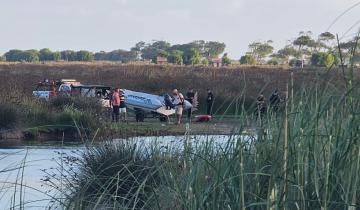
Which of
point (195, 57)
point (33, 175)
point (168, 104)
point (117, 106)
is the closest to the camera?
point (33, 175)

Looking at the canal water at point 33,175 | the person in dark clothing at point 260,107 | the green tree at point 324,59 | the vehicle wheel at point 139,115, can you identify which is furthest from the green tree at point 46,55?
the green tree at point 324,59

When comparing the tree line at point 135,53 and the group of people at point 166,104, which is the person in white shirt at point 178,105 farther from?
the tree line at point 135,53

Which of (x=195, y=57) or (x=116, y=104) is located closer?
(x=116, y=104)

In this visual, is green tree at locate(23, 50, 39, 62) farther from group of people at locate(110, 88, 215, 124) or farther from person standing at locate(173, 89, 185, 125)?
person standing at locate(173, 89, 185, 125)

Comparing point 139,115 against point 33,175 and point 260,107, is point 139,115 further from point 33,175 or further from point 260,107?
point 260,107

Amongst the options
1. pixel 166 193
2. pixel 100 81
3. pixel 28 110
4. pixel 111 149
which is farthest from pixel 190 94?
pixel 166 193

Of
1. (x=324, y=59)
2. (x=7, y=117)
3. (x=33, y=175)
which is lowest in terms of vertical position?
(x=7, y=117)

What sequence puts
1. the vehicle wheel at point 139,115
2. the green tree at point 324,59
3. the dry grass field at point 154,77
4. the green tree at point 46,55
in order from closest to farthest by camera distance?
the green tree at point 324,59, the vehicle wheel at point 139,115, the dry grass field at point 154,77, the green tree at point 46,55

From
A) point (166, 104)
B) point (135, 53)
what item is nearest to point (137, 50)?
point (135, 53)

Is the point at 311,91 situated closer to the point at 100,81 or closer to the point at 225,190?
the point at 225,190

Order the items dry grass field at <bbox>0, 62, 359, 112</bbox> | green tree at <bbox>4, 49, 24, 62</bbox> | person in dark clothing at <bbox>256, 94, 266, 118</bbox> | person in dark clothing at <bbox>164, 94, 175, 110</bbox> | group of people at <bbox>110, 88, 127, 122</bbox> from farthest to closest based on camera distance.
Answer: green tree at <bbox>4, 49, 24, 62</bbox>
dry grass field at <bbox>0, 62, 359, 112</bbox>
person in dark clothing at <bbox>164, 94, 175, 110</bbox>
group of people at <bbox>110, 88, 127, 122</bbox>
person in dark clothing at <bbox>256, 94, 266, 118</bbox>

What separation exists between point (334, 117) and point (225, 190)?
2.95ft

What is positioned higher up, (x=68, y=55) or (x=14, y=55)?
(x=68, y=55)

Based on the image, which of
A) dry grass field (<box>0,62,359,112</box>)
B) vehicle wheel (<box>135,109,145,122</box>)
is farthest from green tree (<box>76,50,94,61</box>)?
vehicle wheel (<box>135,109,145,122</box>)
